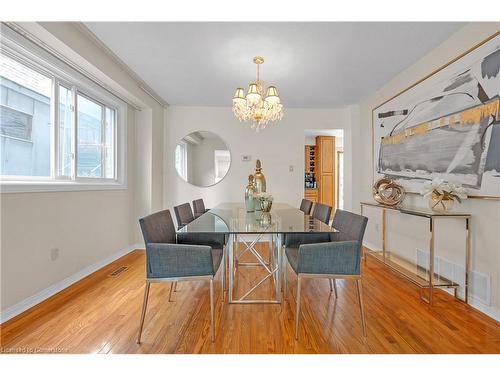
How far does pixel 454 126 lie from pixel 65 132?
380 centimetres

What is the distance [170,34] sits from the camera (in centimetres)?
231

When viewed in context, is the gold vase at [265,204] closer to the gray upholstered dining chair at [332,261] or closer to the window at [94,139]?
the gray upholstered dining chair at [332,261]

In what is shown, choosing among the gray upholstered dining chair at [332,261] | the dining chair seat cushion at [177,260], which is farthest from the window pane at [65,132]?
the gray upholstered dining chair at [332,261]

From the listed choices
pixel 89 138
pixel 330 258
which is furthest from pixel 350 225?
pixel 89 138

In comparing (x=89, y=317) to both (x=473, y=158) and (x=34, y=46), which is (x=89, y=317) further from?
(x=473, y=158)

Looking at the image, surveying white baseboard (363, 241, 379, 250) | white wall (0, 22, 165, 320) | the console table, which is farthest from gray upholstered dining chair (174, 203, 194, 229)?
white baseboard (363, 241, 379, 250)

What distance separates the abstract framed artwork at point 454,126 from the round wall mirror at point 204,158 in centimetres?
267

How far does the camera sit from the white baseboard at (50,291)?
1942 millimetres

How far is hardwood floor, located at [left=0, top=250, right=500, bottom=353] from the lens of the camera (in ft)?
5.28

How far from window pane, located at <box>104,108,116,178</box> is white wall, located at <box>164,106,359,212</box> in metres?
1.03

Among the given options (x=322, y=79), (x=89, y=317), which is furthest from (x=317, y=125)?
(x=89, y=317)

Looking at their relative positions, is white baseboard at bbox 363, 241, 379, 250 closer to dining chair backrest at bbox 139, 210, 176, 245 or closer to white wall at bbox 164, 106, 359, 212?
white wall at bbox 164, 106, 359, 212

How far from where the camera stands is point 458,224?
2.29 m

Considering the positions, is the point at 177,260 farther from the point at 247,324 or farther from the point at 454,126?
the point at 454,126
